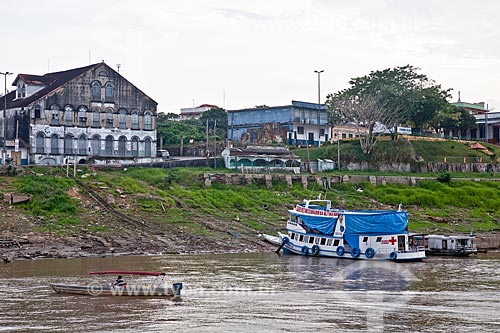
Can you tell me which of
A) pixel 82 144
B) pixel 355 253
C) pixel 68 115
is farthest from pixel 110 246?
pixel 68 115

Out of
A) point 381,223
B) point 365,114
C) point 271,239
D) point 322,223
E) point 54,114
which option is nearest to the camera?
point 381,223

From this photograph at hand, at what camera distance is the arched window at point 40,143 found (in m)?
83.1

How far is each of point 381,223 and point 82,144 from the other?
3892cm

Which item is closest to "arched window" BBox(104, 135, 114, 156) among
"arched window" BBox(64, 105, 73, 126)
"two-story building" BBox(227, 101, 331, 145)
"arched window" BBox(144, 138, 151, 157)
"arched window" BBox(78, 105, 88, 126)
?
"arched window" BBox(78, 105, 88, 126)

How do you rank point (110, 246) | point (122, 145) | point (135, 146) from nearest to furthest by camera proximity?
point (110, 246), point (122, 145), point (135, 146)

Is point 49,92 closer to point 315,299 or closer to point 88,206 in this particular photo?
point 88,206

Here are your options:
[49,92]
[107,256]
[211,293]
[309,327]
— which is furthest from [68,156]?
[309,327]

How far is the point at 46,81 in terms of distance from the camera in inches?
3585

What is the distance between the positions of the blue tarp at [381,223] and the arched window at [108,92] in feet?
126

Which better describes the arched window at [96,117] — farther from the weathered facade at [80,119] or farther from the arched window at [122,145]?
the arched window at [122,145]

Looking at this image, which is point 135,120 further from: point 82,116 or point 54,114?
point 54,114

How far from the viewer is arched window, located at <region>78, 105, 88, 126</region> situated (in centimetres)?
8575

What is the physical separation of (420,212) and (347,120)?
30197 millimetres

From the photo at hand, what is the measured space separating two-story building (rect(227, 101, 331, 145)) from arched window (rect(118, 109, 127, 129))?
2225 cm
